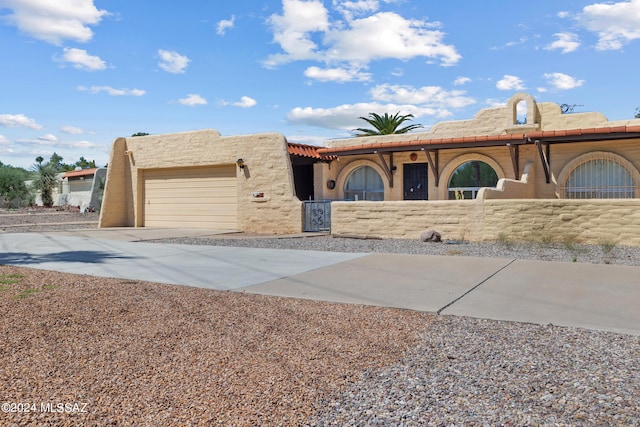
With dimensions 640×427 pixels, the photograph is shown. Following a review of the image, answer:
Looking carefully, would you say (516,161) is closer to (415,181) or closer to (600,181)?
(600,181)

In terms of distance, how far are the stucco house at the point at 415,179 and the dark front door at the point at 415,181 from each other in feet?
0.16

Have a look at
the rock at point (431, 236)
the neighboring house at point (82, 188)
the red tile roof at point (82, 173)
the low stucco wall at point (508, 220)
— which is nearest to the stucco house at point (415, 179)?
the low stucco wall at point (508, 220)

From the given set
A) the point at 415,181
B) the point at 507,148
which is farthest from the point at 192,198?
the point at 507,148

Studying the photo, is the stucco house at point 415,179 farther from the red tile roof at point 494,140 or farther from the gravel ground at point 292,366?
the gravel ground at point 292,366

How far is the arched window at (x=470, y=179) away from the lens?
2084 centimetres

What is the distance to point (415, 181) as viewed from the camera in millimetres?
22062

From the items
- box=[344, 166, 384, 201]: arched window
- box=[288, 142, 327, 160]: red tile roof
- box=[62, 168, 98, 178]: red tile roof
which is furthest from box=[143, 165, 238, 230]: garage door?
box=[62, 168, 98, 178]: red tile roof

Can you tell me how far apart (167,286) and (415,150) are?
1441 centimetres

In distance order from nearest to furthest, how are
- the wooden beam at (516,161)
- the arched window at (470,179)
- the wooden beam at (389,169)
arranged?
1. the wooden beam at (516,161)
2. the arched window at (470,179)
3. the wooden beam at (389,169)

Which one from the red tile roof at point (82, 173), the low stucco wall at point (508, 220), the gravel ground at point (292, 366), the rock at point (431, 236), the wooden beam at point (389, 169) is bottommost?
the gravel ground at point (292, 366)

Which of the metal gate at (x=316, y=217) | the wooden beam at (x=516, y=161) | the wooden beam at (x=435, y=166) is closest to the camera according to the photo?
the metal gate at (x=316, y=217)

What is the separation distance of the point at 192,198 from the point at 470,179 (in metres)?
11.5

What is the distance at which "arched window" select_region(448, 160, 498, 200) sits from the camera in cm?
2084

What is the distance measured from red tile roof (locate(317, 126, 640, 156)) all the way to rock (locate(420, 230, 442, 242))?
5767mm
